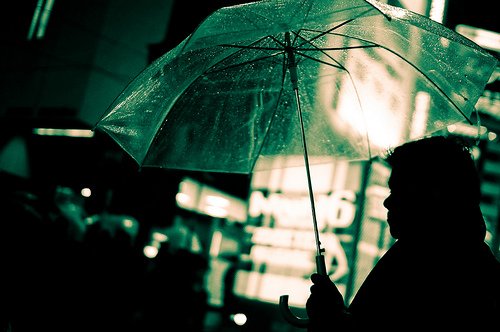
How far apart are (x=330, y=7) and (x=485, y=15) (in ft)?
17.4

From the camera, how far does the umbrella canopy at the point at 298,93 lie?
2773 mm

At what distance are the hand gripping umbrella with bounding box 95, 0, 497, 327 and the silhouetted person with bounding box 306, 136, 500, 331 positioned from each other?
55cm

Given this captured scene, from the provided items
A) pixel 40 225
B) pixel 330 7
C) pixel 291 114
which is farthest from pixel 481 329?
pixel 40 225

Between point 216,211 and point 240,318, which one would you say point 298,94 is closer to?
point 240,318

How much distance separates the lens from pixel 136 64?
1396 centimetres

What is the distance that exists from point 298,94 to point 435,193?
1177 millimetres

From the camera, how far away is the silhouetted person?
1.92 m

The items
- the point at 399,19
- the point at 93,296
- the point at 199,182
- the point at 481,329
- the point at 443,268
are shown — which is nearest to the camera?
the point at 481,329

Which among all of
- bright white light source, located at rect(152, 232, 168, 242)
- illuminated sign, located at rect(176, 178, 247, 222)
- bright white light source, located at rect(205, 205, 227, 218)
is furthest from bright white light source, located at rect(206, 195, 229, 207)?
bright white light source, located at rect(152, 232, 168, 242)

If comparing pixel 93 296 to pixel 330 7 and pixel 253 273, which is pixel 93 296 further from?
pixel 330 7

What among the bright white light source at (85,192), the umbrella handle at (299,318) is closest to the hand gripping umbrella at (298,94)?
the umbrella handle at (299,318)

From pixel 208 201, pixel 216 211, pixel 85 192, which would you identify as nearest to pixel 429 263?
pixel 208 201

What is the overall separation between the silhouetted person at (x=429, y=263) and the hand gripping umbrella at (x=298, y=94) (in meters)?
0.55

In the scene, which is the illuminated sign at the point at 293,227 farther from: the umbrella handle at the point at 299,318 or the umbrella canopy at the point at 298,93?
the umbrella handle at the point at 299,318
